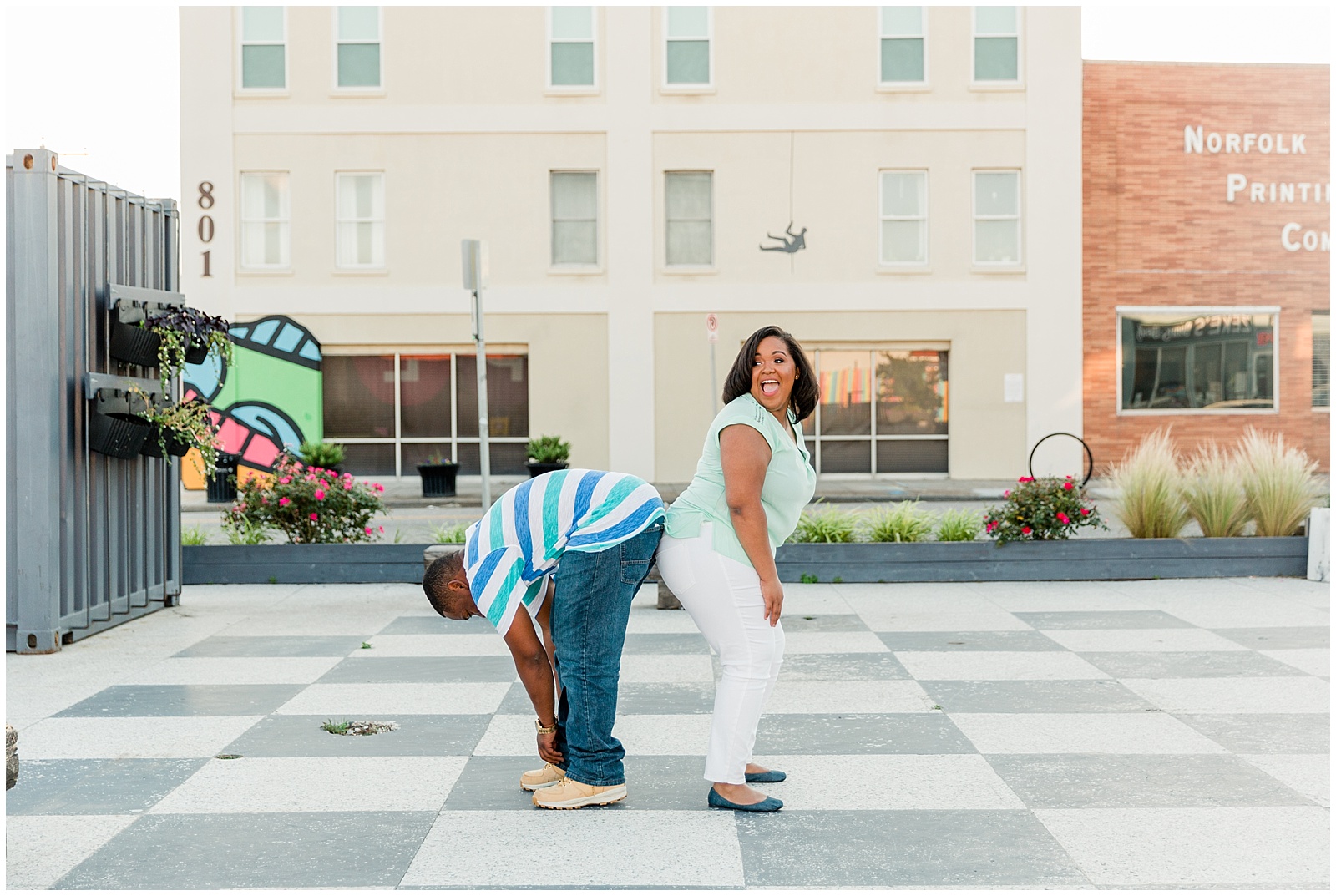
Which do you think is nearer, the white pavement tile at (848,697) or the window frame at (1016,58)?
the white pavement tile at (848,697)

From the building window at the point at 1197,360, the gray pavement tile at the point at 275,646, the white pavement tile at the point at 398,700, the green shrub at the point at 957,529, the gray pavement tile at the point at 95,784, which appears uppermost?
the building window at the point at 1197,360

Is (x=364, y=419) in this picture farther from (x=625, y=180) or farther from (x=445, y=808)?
(x=445, y=808)

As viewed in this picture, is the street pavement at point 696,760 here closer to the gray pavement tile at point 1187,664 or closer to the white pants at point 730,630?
the gray pavement tile at point 1187,664

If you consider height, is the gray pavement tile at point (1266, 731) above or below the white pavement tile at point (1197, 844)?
above

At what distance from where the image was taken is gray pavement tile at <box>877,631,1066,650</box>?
7688mm

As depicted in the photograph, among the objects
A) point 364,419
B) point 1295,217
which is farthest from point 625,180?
point 1295,217

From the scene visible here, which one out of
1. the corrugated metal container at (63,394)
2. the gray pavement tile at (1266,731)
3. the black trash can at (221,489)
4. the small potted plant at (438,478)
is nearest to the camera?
the gray pavement tile at (1266,731)

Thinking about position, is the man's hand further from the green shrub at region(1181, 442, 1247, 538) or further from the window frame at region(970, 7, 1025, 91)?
the window frame at region(970, 7, 1025, 91)

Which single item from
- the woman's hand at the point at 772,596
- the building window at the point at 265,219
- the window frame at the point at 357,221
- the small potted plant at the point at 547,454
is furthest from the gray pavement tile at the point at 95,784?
the building window at the point at 265,219

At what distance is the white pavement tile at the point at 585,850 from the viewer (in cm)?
386

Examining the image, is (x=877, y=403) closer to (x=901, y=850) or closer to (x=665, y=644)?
(x=665, y=644)

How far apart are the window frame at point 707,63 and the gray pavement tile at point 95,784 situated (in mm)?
20035

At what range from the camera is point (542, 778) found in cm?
475

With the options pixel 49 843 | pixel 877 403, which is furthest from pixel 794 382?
pixel 877 403
